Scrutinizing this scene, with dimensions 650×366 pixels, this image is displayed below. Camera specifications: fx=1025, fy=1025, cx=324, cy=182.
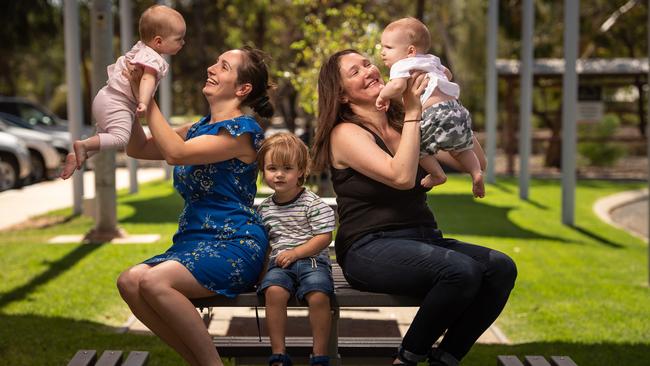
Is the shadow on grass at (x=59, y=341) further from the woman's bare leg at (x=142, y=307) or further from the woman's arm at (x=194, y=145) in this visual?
the woman's arm at (x=194, y=145)

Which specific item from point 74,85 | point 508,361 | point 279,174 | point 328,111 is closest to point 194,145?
point 279,174

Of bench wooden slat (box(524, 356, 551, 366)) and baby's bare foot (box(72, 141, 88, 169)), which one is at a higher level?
baby's bare foot (box(72, 141, 88, 169))

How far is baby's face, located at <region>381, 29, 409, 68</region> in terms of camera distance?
4094mm

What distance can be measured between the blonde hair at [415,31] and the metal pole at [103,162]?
7.84 meters

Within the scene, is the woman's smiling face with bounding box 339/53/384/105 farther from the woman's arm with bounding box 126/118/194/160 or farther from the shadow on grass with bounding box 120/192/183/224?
the shadow on grass with bounding box 120/192/183/224

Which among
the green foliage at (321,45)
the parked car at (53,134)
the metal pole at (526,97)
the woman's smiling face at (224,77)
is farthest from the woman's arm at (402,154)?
the parked car at (53,134)

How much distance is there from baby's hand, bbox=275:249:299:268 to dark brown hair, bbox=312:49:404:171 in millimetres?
379

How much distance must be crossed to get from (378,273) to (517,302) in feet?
15.3

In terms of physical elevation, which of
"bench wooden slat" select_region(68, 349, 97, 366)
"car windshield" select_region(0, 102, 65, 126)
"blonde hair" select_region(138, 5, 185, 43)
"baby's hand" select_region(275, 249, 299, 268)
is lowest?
"bench wooden slat" select_region(68, 349, 97, 366)

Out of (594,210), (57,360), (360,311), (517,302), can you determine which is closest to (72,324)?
(57,360)

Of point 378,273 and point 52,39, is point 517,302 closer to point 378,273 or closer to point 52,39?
point 378,273

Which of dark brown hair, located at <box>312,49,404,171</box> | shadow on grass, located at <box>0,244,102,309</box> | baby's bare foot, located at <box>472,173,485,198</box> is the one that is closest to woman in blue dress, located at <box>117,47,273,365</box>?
dark brown hair, located at <box>312,49,404,171</box>

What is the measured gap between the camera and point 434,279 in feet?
13.2

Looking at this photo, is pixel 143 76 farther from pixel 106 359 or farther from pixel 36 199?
pixel 36 199
